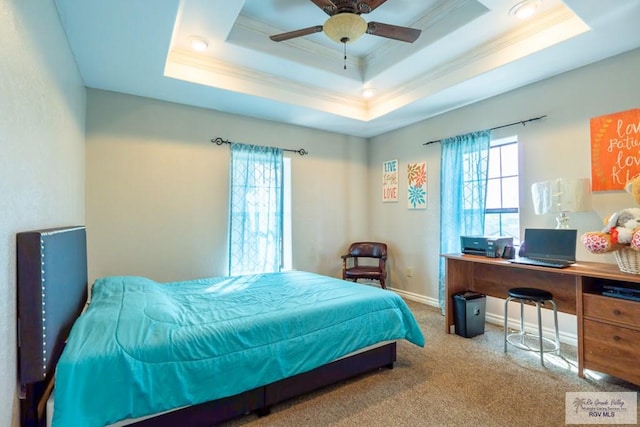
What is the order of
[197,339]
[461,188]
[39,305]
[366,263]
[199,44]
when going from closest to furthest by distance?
[39,305]
[197,339]
[199,44]
[461,188]
[366,263]

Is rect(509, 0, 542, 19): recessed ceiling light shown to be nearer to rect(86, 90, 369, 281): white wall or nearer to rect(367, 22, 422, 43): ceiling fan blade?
rect(367, 22, 422, 43): ceiling fan blade

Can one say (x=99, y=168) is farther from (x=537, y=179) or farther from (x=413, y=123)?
(x=537, y=179)

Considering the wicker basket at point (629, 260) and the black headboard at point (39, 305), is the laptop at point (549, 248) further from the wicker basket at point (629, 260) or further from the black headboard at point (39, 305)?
the black headboard at point (39, 305)

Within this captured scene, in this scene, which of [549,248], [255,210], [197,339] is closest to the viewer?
[197,339]

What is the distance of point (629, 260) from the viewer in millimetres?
2082

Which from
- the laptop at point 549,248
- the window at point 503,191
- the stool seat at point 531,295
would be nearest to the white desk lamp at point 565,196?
the laptop at point 549,248

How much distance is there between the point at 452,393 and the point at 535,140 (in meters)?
2.51

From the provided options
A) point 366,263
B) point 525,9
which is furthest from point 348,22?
point 366,263

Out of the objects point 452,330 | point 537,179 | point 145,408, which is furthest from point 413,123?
point 145,408

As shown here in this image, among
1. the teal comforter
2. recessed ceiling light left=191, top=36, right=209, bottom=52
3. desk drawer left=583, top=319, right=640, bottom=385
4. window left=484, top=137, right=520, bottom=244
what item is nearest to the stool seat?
desk drawer left=583, top=319, right=640, bottom=385

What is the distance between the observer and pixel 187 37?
2709 millimetres

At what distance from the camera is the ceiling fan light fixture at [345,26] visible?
2.05m

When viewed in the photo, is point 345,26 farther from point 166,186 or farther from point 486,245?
point 166,186

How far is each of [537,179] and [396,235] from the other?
1.94m
